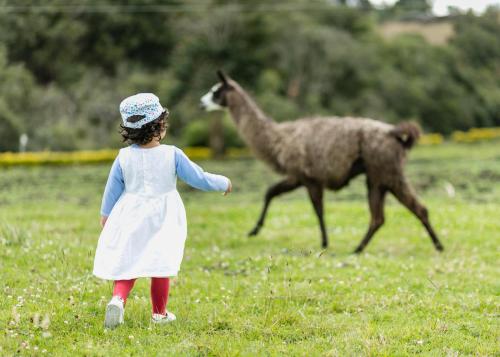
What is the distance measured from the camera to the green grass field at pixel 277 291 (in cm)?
508

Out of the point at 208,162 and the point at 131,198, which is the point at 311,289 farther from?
the point at 208,162

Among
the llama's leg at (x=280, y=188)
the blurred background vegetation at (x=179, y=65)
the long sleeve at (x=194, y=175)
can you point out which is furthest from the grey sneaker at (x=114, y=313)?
the blurred background vegetation at (x=179, y=65)

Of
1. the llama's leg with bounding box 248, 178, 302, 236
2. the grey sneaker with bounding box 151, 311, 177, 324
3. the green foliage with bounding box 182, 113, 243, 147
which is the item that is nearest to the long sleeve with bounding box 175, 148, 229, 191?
the grey sneaker with bounding box 151, 311, 177, 324

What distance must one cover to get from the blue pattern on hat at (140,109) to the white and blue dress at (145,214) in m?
0.22

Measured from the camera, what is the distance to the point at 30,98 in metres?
36.3

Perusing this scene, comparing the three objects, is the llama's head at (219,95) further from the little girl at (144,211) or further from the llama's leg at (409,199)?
the little girl at (144,211)

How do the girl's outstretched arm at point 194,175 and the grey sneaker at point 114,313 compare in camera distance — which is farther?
the girl's outstretched arm at point 194,175

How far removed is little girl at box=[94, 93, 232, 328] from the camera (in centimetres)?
536

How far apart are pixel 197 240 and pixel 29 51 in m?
31.0

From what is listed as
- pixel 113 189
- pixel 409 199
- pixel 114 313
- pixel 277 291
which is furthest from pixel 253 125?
pixel 114 313

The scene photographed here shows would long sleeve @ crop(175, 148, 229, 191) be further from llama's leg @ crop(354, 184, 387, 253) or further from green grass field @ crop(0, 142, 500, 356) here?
llama's leg @ crop(354, 184, 387, 253)

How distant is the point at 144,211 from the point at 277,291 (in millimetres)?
2044

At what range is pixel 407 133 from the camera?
10.5m

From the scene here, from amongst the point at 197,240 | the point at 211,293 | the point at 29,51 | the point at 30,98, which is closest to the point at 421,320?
the point at 211,293
